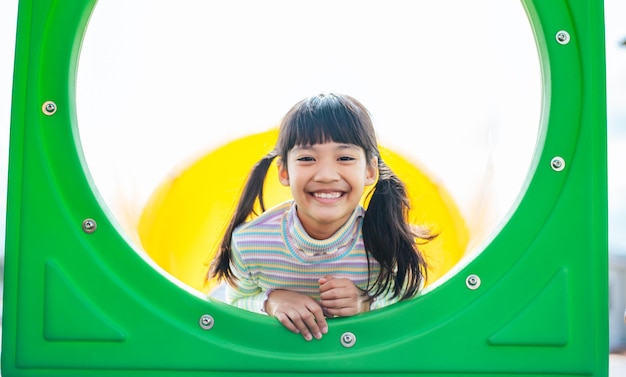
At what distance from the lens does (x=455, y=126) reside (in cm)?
136

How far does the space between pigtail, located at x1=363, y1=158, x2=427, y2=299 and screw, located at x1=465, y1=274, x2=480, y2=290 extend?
0.25ft

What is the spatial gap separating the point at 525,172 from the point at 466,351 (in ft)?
0.96

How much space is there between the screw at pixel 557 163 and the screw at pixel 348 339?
40cm

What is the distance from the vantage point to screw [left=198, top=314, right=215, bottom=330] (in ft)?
4.04

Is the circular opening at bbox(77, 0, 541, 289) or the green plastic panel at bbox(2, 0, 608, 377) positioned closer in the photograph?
the green plastic panel at bbox(2, 0, 608, 377)

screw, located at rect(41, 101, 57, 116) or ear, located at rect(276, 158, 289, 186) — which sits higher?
screw, located at rect(41, 101, 57, 116)

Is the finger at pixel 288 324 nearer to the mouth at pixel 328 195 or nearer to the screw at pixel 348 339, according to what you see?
the screw at pixel 348 339

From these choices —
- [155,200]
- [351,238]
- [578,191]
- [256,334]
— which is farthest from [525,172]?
[155,200]

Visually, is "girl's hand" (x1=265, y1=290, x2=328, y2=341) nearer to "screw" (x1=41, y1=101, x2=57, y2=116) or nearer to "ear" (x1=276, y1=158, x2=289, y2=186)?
"ear" (x1=276, y1=158, x2=289, y2=186)

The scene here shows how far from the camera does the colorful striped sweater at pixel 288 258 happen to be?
1.27m

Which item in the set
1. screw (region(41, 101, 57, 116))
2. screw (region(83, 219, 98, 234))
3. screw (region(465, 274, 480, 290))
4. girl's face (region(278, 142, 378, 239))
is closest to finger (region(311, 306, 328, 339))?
girl's face (region(278, 142, 378, 239))

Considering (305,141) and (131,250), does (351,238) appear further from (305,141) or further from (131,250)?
(131,250)

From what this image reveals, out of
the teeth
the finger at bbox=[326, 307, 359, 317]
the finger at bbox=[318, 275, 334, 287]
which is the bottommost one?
the finger at bbox=[326, 307, 359, 317]

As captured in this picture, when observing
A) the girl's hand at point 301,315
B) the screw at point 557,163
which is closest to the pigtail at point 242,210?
the girl's hand at point 301,315
